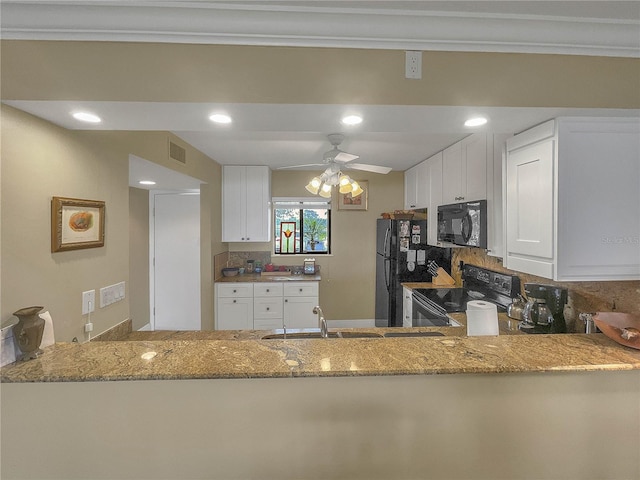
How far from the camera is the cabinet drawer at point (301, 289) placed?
3.75 metres

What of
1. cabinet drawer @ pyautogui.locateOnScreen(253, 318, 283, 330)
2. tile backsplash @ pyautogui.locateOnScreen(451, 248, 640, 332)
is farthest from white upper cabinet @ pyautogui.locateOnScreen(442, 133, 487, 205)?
cabinet drawer @ pyautogui.locateOnScreen(253, 318, 283, 330)

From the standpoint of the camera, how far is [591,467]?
1096mm

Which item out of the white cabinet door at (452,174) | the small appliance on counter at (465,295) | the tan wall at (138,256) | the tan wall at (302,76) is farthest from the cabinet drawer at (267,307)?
the tan wall at (302,76)

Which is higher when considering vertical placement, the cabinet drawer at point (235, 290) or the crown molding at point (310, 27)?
the crown molding at point (310, 27)

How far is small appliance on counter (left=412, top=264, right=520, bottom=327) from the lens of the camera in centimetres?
239

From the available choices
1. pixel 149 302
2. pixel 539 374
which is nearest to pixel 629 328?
pixel 539 374

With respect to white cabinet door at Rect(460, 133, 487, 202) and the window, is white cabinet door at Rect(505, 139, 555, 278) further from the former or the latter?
the window

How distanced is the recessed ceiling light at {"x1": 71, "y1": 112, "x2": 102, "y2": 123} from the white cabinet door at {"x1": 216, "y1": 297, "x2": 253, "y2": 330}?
267cm

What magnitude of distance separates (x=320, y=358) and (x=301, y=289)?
2730 millimetres

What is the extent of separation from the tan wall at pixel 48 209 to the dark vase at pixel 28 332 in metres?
0.11

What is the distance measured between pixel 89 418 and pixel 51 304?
25.2 inches

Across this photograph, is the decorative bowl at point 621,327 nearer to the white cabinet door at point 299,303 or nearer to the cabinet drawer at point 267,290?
the white cabinet door at point 299,303

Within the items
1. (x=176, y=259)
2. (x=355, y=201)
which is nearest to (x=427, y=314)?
(x=355, y=201)

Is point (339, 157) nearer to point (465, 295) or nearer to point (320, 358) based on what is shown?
point (320, 358)
